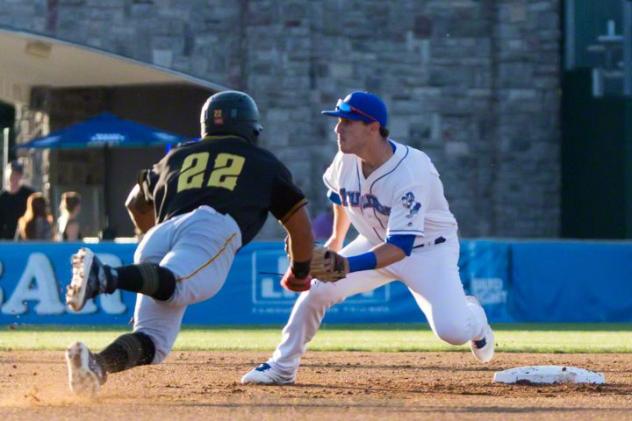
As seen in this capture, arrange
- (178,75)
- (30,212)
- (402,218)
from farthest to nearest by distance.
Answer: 1. (178,75)
2. (30,212)
3. (402,218)

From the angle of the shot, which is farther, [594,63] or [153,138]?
[594,63]

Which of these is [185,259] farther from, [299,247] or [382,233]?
[382,233]

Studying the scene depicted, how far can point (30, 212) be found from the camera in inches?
725

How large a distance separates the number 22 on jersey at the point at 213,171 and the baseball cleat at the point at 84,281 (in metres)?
0.86

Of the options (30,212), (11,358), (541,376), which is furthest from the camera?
(30,212)

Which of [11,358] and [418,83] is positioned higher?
[418,83]

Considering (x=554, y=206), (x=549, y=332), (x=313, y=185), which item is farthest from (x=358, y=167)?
(x=554, y=206)

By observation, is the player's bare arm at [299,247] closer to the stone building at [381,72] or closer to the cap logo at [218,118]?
→ the cap logo at [218,118]

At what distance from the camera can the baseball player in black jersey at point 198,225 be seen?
794cm

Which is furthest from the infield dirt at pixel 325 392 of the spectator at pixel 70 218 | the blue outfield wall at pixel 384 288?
the spectator at pixel 70 218

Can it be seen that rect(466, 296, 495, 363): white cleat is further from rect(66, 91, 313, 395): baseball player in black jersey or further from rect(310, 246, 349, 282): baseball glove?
rect(66, 91, 313, 395): baseball player in black jersey

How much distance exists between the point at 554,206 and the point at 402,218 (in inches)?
613

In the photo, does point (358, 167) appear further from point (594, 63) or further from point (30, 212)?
point (594, 63)

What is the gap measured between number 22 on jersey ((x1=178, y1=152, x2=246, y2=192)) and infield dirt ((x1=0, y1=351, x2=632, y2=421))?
120 cm
